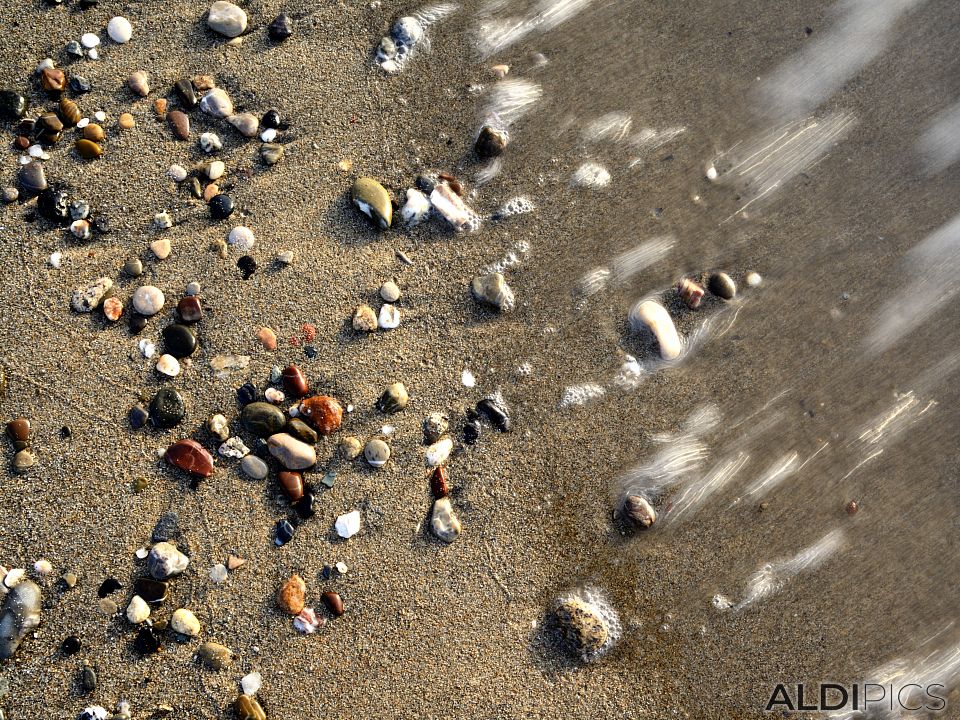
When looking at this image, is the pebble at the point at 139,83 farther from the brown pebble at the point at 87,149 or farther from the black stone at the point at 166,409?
the black stone at the point at 166,409

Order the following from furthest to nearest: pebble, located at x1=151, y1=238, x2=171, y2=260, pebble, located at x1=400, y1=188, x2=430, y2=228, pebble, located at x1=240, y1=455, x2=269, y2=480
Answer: pebble, located at x1=400, y1=188, x2=430, y2=228 → pebble, located at x1=151, y1=238, x2=171, y2=260 → pebble, located at x1=240, y1=455, x2=269, y2=480

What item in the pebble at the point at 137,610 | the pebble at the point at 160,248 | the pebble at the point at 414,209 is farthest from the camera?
the pebble at the point at 414,209

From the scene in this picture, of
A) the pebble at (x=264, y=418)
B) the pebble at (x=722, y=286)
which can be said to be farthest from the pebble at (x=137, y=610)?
the pebble at (x=722, y=286)

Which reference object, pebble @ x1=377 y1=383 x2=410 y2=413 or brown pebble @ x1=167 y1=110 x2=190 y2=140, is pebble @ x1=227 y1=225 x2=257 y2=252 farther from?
pebble @ x1=377 y1=383 x2=410 y2=413

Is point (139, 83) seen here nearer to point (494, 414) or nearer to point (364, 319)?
point (364, 319)

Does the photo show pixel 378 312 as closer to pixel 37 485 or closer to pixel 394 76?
pixel 394 76

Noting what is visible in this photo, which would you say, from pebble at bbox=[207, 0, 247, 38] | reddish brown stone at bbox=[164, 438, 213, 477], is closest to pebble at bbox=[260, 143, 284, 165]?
pebble at bbox=[207, 0, 247, 38]

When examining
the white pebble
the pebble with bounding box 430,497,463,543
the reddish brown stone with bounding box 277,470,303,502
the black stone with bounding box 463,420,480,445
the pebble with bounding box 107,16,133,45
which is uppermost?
the pebble with bounding box 107,16,133,45
